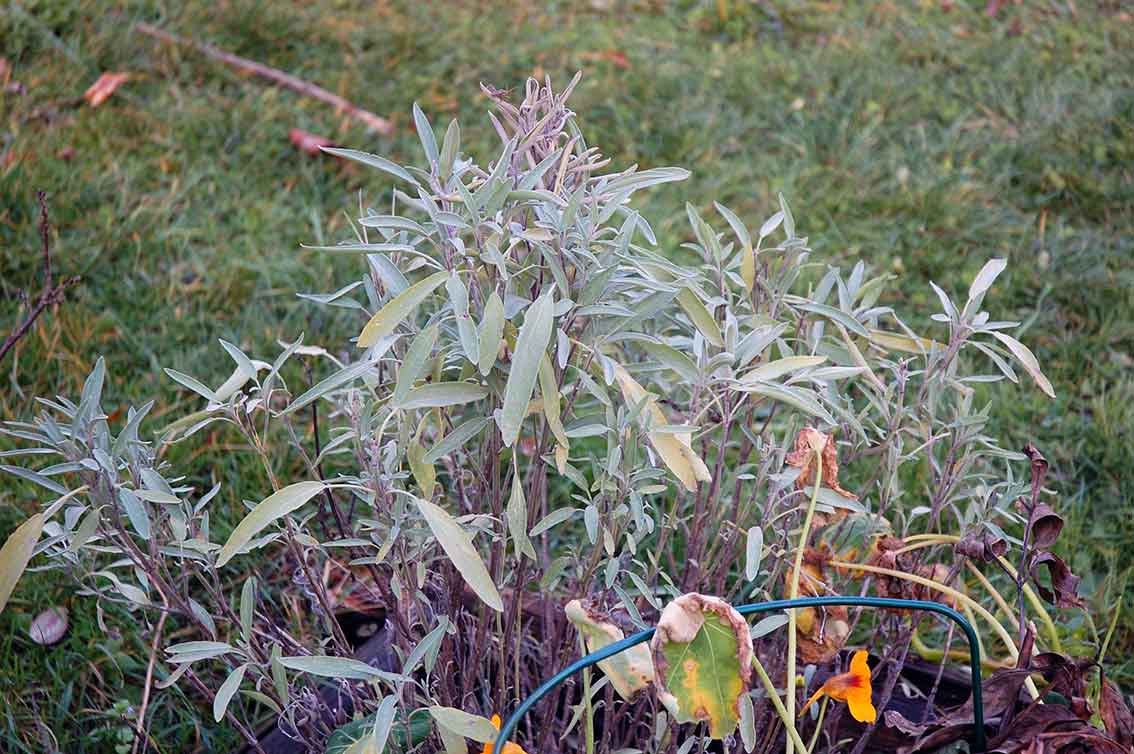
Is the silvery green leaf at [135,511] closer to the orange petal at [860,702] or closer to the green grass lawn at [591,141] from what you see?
the green grass lawn at [591,141]

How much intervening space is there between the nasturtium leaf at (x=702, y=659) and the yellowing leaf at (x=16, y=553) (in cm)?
71

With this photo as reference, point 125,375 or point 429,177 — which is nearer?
point 429,177

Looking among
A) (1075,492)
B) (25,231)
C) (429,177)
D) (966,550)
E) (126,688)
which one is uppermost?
(429,177)

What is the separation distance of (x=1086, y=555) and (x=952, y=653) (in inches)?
28.3

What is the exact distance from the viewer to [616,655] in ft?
3.79

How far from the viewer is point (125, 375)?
2.55 meters

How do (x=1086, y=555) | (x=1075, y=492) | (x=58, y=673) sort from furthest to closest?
(x=1075, y=492), (x=1086, y=555), (x=58, y=673)

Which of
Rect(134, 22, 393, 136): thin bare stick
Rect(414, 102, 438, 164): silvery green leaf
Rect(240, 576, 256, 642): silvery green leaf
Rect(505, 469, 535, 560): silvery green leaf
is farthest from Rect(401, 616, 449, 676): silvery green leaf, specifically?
Rect(134, 22, 393, 136): thin bare stick

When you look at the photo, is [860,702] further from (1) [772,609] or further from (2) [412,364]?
(2) [412,364]

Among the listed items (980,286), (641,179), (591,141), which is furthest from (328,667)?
(591,141)

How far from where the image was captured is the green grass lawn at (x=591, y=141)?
2443 millimetres

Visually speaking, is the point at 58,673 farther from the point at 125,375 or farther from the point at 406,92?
the point at 406,92

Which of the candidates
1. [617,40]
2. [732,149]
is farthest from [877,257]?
[617,40]

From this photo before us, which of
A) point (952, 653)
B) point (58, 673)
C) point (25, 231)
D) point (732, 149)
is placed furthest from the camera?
point (732, 149)
